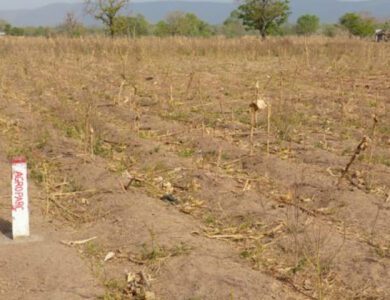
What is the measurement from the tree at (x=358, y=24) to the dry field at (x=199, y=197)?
38.1 meters

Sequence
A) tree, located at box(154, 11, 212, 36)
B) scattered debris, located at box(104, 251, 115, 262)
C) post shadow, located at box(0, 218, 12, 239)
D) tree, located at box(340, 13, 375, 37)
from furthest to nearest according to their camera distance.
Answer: tree, located at box(154, 11, 212, 36)
tree, located at box(340, 13, 375, 37)
post shadow, located at box(0, 218, 12, 239)
scattered debris, located at box(104, 251, 115, 262)

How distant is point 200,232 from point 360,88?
671 cm

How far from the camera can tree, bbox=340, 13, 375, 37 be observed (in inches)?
1820

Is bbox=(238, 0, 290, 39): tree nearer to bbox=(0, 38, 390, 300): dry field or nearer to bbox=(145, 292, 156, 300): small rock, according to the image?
bbox=(0, 38, 390, 300): dry field

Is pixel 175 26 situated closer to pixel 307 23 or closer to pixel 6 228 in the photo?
pixel 307 23

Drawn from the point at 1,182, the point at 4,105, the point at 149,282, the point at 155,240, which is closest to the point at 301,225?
the point at 155,240

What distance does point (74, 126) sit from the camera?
6703 millimetres

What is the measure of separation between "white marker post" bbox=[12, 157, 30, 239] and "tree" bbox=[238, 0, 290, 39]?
30.5 meters

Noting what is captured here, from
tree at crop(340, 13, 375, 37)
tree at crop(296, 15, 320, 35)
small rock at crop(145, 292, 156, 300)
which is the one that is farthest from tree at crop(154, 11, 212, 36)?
small rock at crop(145, 292, 156, 300)

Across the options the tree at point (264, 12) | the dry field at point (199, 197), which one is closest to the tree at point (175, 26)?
the tree at point (264, 12)

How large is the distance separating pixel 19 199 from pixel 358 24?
48.5 metres

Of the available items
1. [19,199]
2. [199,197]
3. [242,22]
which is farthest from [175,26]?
[19,199]

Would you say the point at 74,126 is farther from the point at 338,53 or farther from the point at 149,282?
the point at 338,53

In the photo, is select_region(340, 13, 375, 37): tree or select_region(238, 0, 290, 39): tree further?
select_region(340, 13, 375, 37): tree
